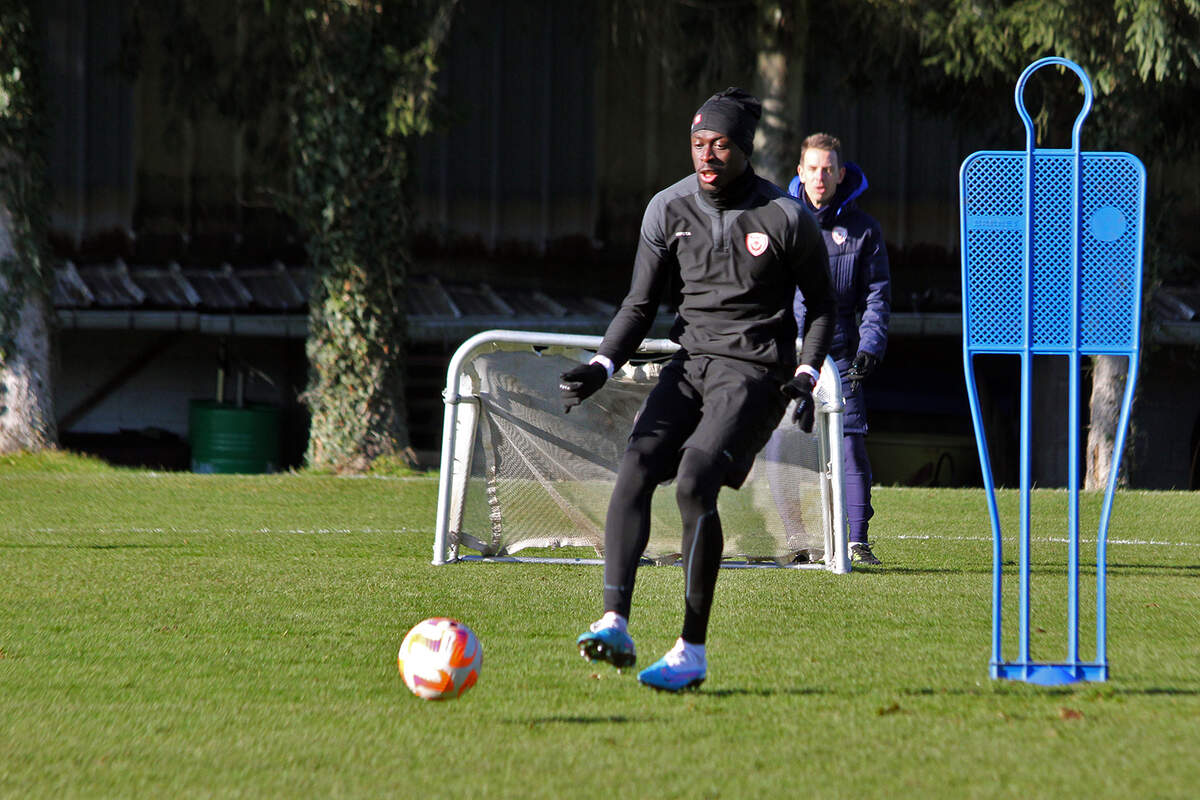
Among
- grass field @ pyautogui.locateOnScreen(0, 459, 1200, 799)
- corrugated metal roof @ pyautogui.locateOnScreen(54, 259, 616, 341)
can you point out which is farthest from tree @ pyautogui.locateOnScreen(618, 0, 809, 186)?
grass field @ pyautogui.locateOnScreen(0, 459, 1200, 799)

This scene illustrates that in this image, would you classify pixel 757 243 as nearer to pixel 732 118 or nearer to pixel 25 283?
pixel 732 118

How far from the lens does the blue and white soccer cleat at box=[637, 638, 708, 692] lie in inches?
186

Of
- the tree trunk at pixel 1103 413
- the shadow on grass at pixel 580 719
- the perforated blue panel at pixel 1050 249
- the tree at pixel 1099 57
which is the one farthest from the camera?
the tree trunk at pixel 1103 413

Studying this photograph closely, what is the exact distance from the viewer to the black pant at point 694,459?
16.0 ft

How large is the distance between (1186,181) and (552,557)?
1506 cm

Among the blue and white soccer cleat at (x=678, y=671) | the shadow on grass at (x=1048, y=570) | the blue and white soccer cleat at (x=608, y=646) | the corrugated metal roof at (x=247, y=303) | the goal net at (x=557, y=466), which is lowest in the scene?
the shadow on grass at (x=1048, y=570)

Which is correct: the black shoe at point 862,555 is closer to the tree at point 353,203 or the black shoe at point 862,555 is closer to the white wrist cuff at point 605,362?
the white wrist cuff at point 605,362

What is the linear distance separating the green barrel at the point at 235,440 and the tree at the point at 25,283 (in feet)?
12.4

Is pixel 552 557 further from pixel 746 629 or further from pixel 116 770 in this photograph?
pixel 116 770

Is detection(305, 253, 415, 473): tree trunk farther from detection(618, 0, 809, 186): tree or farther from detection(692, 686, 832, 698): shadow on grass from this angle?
detection(692, 686, 832, 698): shadow on grass

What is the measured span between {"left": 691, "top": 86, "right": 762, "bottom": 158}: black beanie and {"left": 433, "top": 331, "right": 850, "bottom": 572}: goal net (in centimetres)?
282

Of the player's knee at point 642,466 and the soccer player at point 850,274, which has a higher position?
the soccer player at point 850,274

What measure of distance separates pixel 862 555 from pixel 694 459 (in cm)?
338

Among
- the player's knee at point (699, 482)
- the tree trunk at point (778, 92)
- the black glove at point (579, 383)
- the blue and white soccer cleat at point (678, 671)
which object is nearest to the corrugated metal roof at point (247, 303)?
the tree trunk at point (778, 92)
